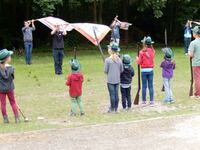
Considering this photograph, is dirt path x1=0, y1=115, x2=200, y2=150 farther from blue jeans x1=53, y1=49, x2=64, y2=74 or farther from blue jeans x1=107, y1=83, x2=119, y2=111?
blue jeans x1=53, y1=49, x2=64, y2=74

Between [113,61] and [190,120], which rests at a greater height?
[113,61]

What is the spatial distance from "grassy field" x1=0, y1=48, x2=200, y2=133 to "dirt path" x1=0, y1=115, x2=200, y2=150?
0.75 meters

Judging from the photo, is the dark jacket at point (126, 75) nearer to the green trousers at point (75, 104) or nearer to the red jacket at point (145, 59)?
the red jacket at point (145, 59)

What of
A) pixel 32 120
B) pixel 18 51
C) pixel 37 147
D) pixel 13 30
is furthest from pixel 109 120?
pixel 13 30

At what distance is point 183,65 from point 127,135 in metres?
13.0

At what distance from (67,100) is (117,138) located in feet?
16.1

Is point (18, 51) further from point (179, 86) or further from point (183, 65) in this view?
point (179, 86)

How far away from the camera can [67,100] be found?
14.3 m

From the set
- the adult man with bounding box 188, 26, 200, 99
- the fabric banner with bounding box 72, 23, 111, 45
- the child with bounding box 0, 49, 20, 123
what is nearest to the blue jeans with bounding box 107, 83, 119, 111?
the child with bounding box 0, 49, 20, 123

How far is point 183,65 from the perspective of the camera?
22.4 metres

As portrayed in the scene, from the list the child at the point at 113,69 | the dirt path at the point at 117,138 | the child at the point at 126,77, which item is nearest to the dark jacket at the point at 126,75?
the child at the point at 126,77

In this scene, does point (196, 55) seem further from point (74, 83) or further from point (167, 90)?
point (74, 83)

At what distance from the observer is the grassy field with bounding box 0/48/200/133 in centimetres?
1130

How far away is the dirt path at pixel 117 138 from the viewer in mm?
9008
